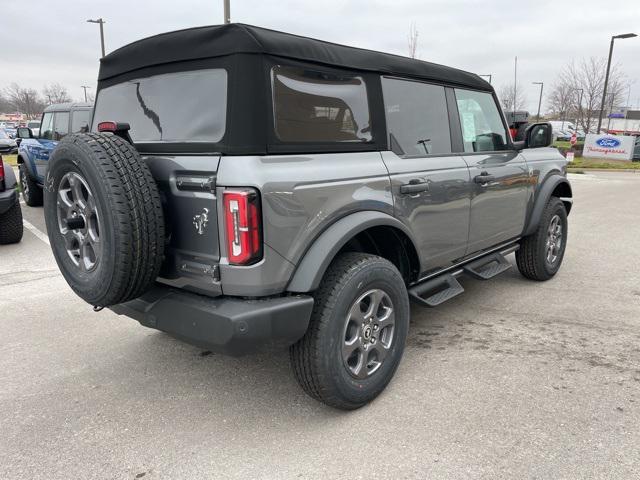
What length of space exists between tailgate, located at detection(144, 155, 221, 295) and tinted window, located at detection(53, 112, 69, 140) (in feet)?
23.9

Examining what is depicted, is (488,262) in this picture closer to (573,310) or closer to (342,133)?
(573,310)

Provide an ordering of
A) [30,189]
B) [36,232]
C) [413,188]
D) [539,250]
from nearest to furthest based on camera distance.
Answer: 1. [413,188]
2. [539,250]
3. [36,232]
4. [30,189]

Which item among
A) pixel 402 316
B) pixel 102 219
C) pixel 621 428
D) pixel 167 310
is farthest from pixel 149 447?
pixel 621 428

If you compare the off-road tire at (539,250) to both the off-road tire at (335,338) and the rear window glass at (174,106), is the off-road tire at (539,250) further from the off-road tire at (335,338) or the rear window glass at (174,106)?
the rear window glass at (174,106)

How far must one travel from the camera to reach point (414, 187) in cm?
306

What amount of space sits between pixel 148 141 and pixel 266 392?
1.62m

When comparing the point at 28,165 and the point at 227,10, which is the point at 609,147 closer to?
the point at 227,10

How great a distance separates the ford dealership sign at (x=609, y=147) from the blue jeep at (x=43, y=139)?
73.2 feet

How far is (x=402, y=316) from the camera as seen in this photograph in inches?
117

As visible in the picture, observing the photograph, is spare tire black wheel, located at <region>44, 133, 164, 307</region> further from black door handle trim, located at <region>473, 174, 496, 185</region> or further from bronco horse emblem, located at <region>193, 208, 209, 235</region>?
black door handle trim, located at <region>473, 174, 496, 185</region>

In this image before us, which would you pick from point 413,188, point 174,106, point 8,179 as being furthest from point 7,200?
point 413,188

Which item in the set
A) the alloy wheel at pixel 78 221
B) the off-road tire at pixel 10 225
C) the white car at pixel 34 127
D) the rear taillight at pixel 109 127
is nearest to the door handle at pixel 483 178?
the rear taillight at pixel 109 127

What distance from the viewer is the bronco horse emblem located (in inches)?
91.7

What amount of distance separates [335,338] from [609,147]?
979 inches
